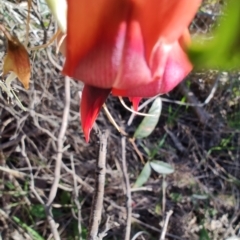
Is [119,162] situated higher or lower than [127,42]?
lower

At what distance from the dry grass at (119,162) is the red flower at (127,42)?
0.98 metres

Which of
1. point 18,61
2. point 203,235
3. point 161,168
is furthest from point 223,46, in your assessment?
point 203,235

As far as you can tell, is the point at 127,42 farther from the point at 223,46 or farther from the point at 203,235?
the point at 203,235

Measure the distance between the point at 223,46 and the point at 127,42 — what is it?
0.10 m

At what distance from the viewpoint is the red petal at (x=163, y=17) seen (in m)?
0.21

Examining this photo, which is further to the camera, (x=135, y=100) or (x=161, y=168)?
(x=161, y=168)

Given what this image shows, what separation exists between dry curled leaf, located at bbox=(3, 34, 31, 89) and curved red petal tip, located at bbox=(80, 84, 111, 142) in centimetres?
16

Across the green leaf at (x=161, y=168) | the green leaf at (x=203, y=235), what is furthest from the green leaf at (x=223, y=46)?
the green leaf at (x=203, y=235)

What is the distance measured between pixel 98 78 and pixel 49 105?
4.32ft

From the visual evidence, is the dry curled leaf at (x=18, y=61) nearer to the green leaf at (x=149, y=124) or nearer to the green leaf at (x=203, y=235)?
the green leaf at (x=149, y=124)

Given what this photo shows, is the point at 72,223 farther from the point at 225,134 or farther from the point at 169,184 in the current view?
the point at 225,134

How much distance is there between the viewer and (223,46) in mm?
123

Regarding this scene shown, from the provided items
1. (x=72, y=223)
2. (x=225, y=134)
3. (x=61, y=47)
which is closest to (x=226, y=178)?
(x=225, y=134)

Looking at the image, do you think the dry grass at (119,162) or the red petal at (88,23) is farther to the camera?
the dry grass at (119,162)
